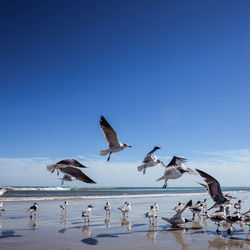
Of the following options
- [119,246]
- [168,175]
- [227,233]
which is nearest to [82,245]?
[119,246]

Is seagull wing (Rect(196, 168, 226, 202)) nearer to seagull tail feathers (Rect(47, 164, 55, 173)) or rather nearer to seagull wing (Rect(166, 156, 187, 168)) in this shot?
seagull wing (Rect(166, 156, 187, 168))

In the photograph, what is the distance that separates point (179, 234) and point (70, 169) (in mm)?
5063

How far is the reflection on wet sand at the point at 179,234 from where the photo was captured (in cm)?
918

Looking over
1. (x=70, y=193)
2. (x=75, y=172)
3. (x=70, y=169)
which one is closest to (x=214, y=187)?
(x=75, y=172)

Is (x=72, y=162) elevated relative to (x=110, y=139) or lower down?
lower down

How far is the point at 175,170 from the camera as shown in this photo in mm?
9625

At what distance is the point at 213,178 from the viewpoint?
1067cm

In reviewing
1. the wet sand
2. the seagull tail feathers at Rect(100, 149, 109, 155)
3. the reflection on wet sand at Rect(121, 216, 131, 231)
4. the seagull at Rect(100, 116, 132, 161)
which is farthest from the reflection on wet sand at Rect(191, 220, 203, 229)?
the seagull tail feathers at Rect(100, 149, 109, 155)

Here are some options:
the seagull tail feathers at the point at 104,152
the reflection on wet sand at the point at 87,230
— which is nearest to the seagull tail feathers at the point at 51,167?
the seagull tail feathers at the point at 104,152

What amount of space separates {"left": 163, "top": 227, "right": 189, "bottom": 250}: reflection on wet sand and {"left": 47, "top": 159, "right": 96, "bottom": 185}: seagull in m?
3.65

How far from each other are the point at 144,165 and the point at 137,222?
5212 mm

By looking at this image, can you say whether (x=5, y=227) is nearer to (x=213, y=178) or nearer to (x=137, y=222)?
(x=137, y=222)

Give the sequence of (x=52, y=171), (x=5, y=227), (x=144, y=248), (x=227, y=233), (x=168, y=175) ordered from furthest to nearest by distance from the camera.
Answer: (x=5, y=227), (x=227, y=233), (x=168, y=175), (x=144, y=248), (x=52, y=171)

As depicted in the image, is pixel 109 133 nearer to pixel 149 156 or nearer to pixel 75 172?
pixel 149 156
